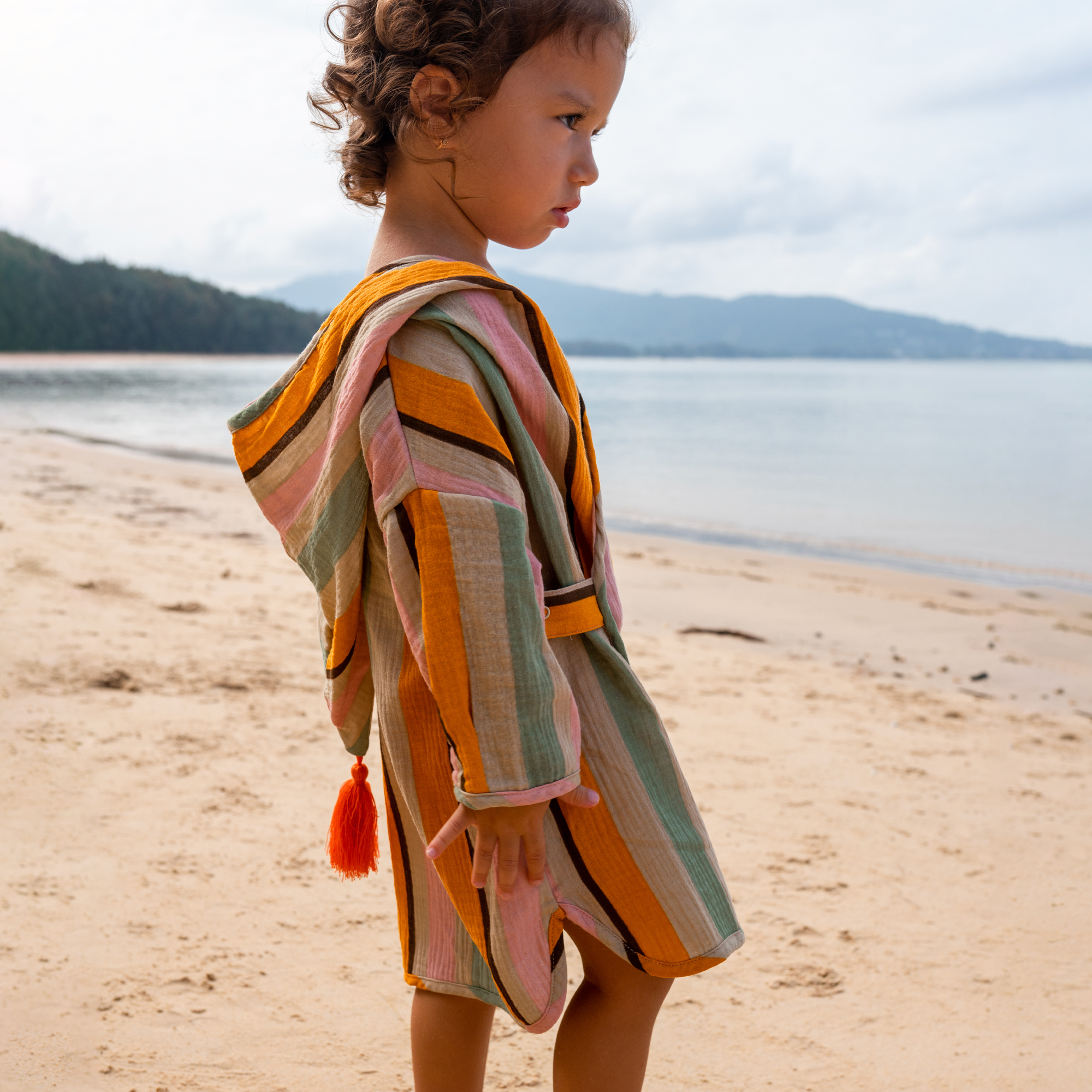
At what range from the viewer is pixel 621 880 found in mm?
1070

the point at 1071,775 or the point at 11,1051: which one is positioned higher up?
the point at 1071,775

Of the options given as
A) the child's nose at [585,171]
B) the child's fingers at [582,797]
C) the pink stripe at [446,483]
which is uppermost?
the child's nose at [585,171]

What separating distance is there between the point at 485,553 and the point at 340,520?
22cm

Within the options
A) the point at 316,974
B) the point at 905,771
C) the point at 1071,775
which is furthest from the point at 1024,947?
the point at 316,974

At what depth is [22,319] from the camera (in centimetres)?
6266

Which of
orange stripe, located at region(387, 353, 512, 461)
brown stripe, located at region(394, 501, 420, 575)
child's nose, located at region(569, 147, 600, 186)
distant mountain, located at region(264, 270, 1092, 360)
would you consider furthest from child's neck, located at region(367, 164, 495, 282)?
distant mountain, located at region(264, 270, 1092, 360)

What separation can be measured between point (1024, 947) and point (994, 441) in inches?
834

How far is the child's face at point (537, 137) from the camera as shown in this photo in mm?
1069

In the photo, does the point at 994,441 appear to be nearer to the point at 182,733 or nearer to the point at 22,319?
the point at 182,733

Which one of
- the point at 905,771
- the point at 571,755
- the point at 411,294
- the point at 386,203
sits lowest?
the point at 905,771

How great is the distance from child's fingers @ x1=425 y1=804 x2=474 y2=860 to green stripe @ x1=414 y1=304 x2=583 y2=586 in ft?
0.89

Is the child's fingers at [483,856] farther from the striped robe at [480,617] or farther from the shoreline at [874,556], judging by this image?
the shoreline at [874,556]

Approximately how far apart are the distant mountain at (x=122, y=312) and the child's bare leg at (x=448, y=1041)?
67.7 metres

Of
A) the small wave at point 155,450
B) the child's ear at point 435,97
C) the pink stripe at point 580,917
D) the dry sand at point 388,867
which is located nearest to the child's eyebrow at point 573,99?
the child's ear at point 435,97
